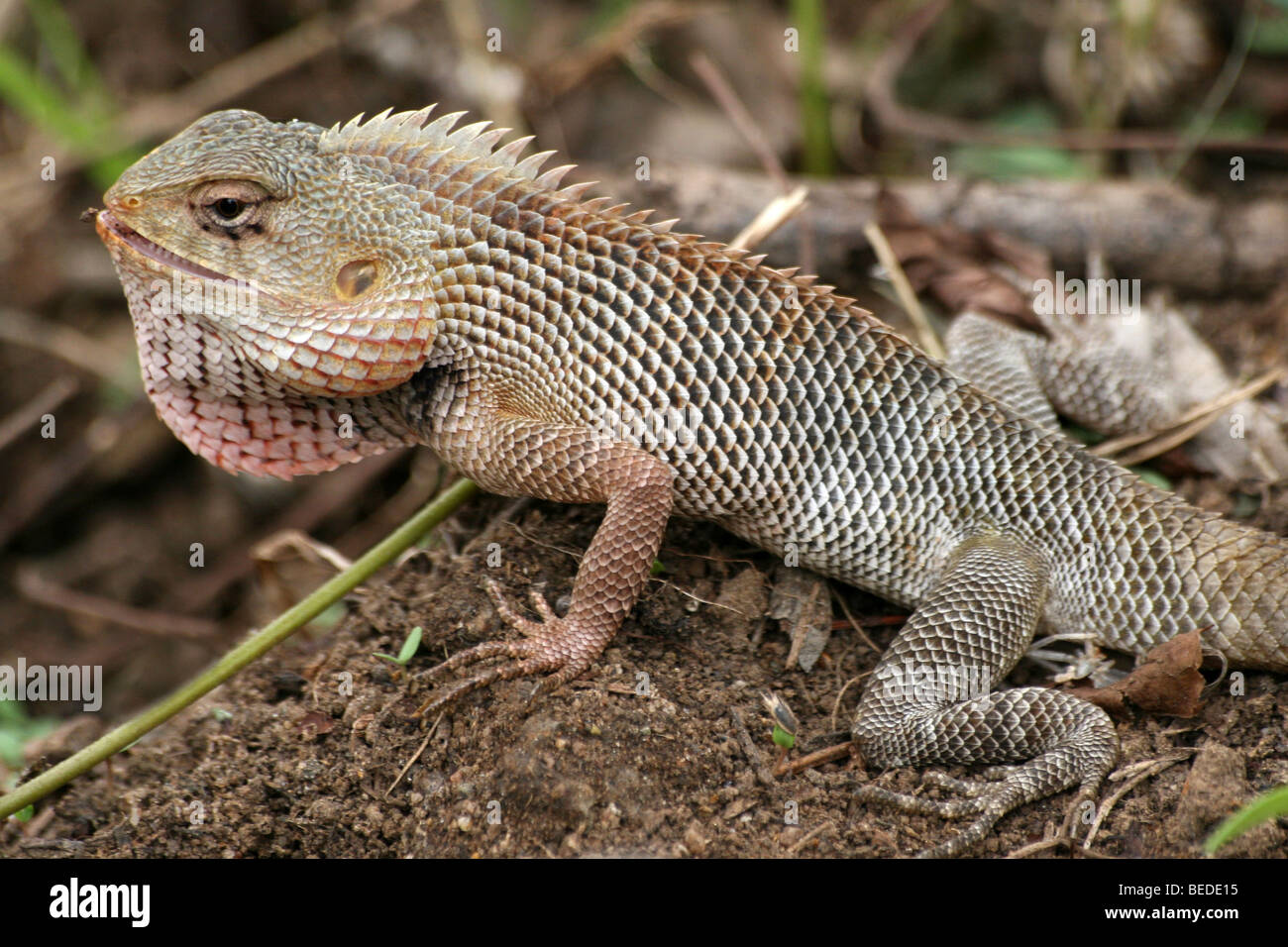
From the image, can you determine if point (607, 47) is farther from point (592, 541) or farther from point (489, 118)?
point (592, 541)

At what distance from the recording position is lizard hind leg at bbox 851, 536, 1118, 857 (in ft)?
12.7

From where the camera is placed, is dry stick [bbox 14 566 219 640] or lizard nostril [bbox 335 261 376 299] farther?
dry stick [bbox 14 566 219 640]

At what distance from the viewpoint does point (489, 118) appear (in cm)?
826

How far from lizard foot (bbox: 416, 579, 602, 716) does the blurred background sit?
2861mm

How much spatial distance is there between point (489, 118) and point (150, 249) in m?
4.64

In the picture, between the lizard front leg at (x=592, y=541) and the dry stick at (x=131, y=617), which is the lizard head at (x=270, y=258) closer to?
the lizard front leg at (x=592, y=541)

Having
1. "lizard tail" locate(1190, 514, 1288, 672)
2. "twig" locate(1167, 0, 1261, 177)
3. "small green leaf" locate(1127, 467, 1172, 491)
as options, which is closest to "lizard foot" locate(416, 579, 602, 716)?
"lizard tail" locate(1190, 514, 1288, 672)

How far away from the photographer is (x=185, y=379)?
4383mm

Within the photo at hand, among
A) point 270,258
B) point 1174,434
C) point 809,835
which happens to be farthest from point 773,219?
point 809,835

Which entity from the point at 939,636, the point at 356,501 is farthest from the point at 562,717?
the point at 356,501

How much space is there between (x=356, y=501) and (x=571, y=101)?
4.16 meters

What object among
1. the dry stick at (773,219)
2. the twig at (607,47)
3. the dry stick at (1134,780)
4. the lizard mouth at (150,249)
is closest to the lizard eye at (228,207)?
the lizard mouth at (150,249)
